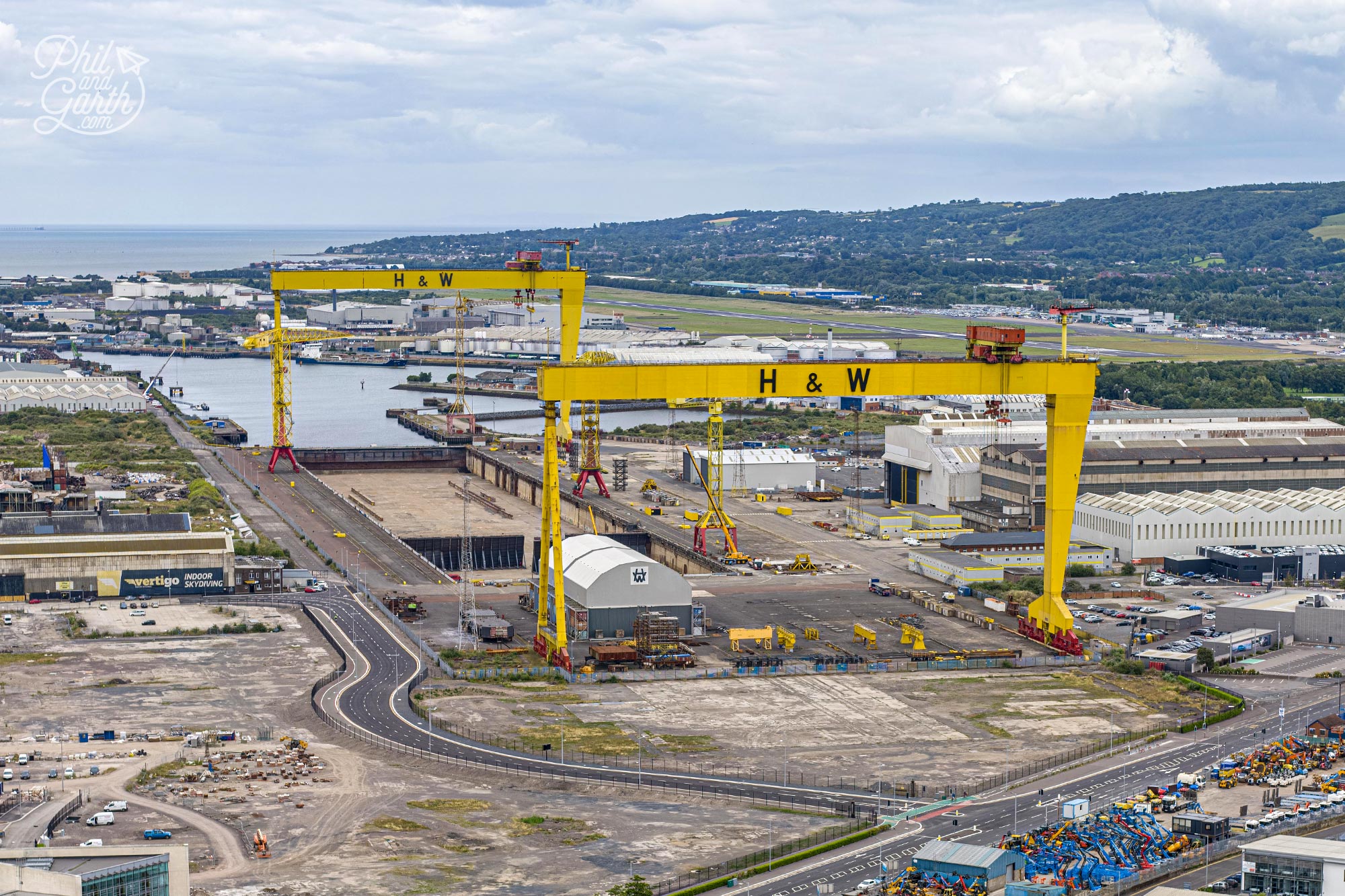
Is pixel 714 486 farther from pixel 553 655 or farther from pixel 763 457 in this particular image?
pixel 553 655

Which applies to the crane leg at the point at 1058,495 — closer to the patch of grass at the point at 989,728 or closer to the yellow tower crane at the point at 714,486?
the patch of grass at the point at 989,728

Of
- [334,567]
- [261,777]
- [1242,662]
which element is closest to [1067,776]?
[1242,662]

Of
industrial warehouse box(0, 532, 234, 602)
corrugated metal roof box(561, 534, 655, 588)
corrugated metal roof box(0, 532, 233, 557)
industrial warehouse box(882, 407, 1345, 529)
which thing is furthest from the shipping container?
corrugated metal roof box(0, 532, 233, 557)

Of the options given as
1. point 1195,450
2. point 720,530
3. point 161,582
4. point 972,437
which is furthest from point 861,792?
point 972,437

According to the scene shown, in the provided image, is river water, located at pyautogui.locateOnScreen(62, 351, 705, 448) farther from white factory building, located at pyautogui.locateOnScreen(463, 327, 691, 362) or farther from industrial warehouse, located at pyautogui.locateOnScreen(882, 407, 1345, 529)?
industrial warehouse, located at pyautogui.locateOnScreen(882, 407, 1345, 529)

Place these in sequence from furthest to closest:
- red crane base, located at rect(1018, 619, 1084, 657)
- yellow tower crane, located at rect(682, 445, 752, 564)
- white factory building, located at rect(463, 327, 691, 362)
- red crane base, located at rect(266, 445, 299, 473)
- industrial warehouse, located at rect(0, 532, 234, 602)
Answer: white factory building, located at rect(463, 327, 691, 362) < red crane base, located at rect(266, 445, 299, 473) < yellow tower crane, located at rect(682, 445, 752, 564) < industrial warehouse, located at rect(0, 532, 234, 602) < red crane base, located at rect(1018, 619, 1084, 657)

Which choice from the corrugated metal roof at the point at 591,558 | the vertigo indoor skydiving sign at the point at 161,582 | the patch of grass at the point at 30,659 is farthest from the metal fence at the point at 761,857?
the vertigo indoor skydiving sign at the point at 161,582

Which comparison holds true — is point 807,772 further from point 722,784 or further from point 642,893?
point 642,893
